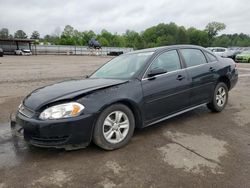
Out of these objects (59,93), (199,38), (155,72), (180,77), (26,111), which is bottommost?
(26,111)

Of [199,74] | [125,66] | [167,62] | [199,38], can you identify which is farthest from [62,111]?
[199,38]

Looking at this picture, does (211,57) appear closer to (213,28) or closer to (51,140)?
(51,140)

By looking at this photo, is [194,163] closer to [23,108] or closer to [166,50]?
[166,50]

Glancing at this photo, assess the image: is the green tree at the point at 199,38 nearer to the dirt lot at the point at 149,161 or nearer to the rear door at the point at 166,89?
the rear door at the point at 166,89

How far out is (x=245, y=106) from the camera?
6066mm

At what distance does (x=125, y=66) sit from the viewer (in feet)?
15.1

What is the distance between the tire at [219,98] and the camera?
5281 mm

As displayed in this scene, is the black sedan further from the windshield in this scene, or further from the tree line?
the tree line

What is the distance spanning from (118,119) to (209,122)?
6.86ft

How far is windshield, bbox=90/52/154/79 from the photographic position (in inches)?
165

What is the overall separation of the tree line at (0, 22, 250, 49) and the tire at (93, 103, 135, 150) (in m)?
89.5

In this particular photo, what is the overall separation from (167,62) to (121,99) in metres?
1.40

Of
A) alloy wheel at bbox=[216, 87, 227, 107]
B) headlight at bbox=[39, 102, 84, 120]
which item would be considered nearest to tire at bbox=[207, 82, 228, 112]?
alloy wheel at bbox=[216, 87, 227, 107]

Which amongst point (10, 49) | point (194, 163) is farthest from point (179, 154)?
point (10, 49)
